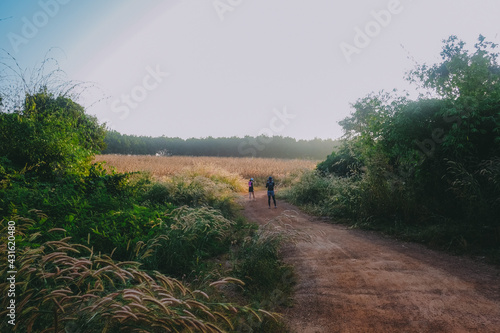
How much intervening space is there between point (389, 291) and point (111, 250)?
150 inches

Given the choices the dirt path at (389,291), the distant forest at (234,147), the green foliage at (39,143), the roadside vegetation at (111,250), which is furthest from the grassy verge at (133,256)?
the distant forest at (234,147)

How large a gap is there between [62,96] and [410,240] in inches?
417

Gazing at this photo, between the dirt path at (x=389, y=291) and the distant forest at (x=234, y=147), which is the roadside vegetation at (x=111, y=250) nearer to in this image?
the dirt path at (x=389, y=291)

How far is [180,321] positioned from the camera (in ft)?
4.35

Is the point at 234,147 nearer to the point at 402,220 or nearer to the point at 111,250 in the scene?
the point at 402,220

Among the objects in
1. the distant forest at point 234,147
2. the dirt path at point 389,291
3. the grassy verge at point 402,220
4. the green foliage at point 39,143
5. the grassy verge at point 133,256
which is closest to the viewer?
the grassy verge at point 133,256

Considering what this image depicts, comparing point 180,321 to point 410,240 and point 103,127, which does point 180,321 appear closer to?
point 410,240

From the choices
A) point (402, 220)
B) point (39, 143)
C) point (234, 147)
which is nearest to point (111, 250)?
point (39, 143)

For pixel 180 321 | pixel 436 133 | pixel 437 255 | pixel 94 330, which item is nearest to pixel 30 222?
pixel 94 330

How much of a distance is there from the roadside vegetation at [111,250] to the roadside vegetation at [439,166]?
3661mm

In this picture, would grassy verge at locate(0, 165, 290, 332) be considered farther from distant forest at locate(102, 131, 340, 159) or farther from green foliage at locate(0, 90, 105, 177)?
distant forest at locate(102, 131, 340, 159)

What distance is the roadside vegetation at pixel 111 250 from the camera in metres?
1.47

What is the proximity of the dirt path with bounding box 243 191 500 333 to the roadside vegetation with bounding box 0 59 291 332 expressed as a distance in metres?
0.39

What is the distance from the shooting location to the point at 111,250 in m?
3.85
